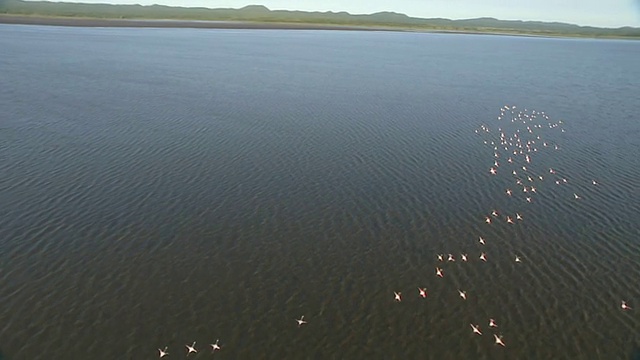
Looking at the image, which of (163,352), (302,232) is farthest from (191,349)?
(302,232)


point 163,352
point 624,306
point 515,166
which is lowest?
point 163,352

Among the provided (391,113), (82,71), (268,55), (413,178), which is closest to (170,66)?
(82,71)

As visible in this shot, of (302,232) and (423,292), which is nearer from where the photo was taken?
(423,292)

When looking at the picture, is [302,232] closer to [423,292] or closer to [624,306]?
[423,292]

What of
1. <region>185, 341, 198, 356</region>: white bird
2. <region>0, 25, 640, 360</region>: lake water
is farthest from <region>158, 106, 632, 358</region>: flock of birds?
<region>0, 25, 640, 360</region>: lake water

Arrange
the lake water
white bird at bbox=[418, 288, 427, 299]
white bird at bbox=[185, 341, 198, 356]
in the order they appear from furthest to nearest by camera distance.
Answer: white bird at bbox=[418, 288, 427, 299]
the lake water
white bird at bbox=[185, 341, 198, 356]

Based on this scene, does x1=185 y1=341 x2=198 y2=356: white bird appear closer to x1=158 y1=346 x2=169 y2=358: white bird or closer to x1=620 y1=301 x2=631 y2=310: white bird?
x1=158 y1=346 x2=169 y2=358: white bird

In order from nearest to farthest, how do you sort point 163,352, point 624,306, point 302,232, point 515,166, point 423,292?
point 163,352
point 624,306
point 423,292
point 302,232
point 515,166

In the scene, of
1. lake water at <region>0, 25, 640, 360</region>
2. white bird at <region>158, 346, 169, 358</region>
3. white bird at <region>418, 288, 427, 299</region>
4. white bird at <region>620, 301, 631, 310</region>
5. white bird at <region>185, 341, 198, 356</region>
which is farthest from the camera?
white bird at <region>418, 288, 427, 299</region>
